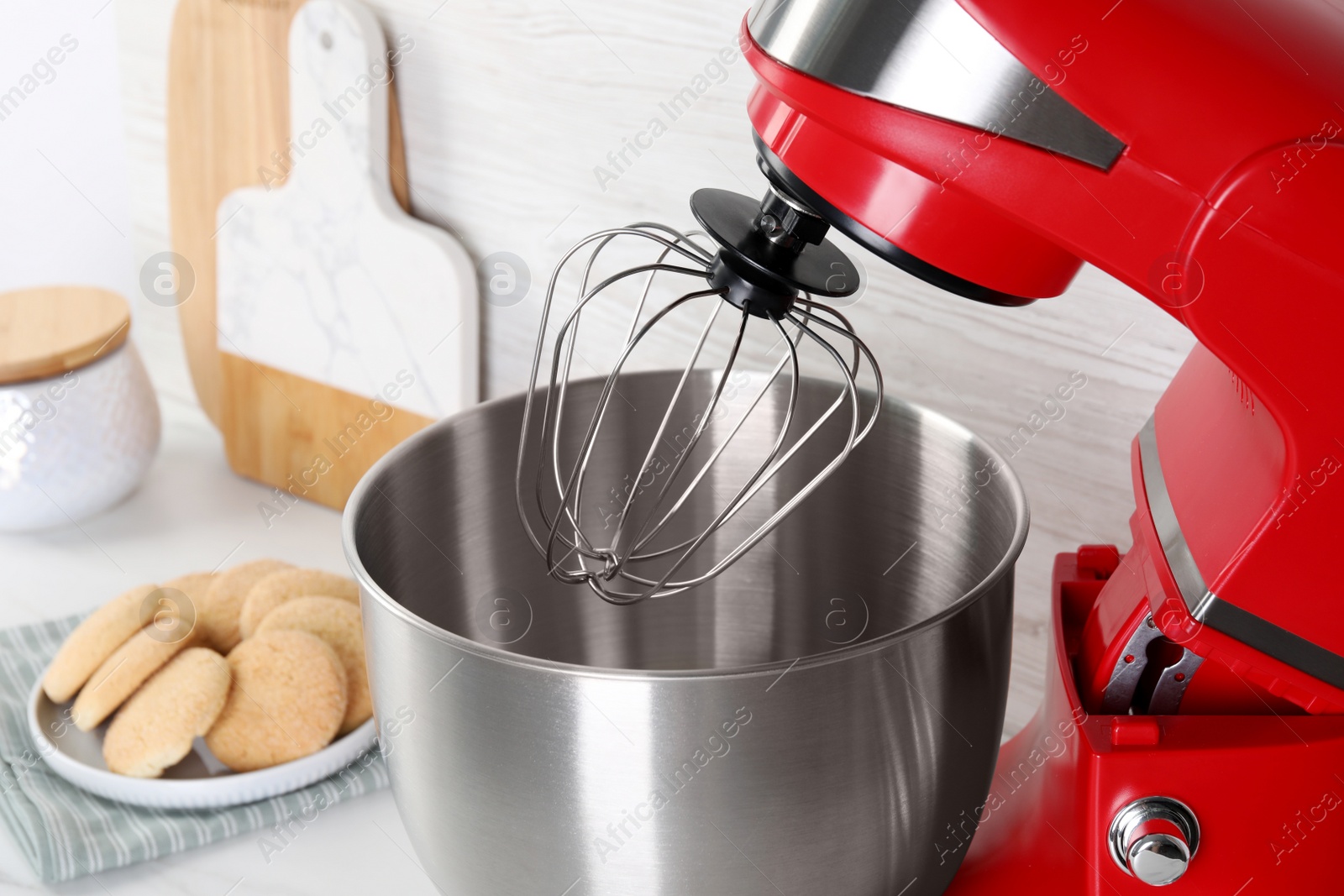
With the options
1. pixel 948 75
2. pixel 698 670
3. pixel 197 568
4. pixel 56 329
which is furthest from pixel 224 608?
pixel 948 75

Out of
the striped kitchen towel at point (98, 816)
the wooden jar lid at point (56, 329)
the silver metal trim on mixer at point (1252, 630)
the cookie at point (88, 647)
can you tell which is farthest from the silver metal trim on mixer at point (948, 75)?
the wooden jar lid at point (56, 329)

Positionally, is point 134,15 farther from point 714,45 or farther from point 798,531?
point 798,531

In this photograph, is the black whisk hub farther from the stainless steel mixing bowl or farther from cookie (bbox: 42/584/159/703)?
cookie (bbox: 42/584/159/703)

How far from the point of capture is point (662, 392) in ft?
1.85

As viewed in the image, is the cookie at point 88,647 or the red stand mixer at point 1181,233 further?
the cookie at point 88,647

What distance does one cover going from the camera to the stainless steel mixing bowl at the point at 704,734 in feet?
1.13

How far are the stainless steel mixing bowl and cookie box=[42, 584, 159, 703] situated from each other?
220 millimetres

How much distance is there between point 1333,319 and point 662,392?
1.06 ft

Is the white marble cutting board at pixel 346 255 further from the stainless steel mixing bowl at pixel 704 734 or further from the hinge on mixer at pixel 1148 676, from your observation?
the hinge on mixer at pixel 1148 676

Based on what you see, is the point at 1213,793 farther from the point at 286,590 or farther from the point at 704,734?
the point at 286,590

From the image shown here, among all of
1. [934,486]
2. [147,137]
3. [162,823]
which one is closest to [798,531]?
[934,486]

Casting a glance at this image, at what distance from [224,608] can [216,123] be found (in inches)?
15.7

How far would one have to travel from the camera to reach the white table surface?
558mm

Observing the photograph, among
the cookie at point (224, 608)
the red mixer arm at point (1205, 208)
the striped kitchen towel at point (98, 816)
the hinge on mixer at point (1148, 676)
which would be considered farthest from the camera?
the cookie at point (224, 608)
